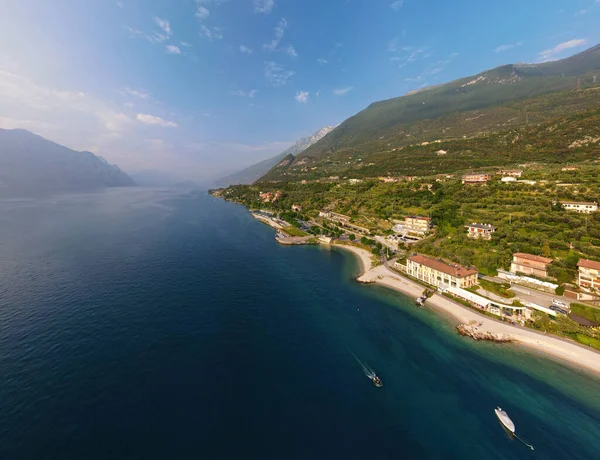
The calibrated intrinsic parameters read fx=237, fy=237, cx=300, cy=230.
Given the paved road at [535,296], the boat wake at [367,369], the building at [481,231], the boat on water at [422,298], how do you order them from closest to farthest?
the boat wake at [367,369], the paved road at [535,296], the boat on water at [422,298], the building at [481,231]

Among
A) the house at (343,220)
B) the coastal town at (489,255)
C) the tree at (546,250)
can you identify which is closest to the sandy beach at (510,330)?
the coastal town at (489,255)

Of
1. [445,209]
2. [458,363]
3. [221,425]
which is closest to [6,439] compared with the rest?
[221,425]

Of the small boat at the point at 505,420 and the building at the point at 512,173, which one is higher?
the building at the point at 512,173

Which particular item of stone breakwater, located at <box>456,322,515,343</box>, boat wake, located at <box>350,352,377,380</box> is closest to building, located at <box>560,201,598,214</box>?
stone breakwater, located at <box>456,322,515,343</box>

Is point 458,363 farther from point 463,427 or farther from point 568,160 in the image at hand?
point 568,160

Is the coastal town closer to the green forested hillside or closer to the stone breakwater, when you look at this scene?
the stone breakwater

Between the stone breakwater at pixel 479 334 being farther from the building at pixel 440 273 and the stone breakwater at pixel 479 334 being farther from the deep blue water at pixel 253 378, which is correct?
the building at pixel 440 273

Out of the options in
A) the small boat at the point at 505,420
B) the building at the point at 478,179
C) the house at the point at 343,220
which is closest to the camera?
the small boat at the point at 505,420
